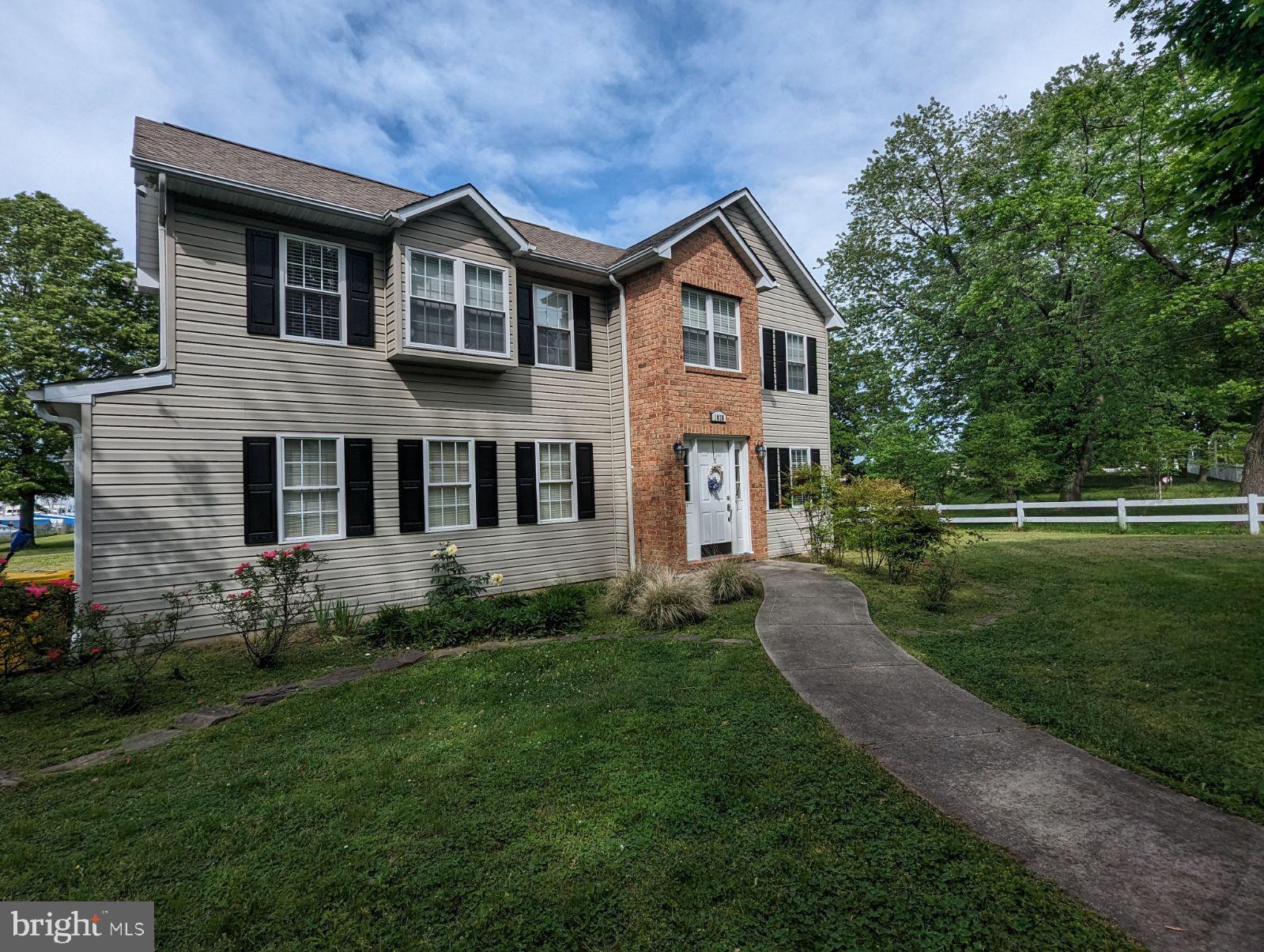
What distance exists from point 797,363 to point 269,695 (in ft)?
41.5

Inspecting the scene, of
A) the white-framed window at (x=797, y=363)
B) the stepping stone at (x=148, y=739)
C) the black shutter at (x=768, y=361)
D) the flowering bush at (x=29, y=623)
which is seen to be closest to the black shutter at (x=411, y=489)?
the flowering bush at (x=29, y=623)

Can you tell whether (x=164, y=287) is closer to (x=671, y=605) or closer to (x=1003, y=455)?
(x=671, y=605)

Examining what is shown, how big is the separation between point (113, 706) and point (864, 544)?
417 inches

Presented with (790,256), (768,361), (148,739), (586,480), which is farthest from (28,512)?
(790,256)

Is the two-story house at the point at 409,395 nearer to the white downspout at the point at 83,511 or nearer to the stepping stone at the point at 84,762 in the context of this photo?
the white downspout at the point at 83,511

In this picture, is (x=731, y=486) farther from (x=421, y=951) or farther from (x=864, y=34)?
(x=421, y=951)

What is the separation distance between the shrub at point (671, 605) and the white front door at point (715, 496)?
3127 mm

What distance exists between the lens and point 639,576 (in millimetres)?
8320

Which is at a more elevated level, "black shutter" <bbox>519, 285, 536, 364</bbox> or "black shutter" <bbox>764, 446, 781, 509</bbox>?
A: "black shutter" <bbox>519, 285, 536, 364</bbox>

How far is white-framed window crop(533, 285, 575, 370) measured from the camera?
402 inches

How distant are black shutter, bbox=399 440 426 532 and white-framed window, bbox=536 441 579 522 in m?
2.11

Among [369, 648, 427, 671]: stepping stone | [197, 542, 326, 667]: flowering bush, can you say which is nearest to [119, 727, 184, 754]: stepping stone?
[197, 542, 326, 667]: flowering bush

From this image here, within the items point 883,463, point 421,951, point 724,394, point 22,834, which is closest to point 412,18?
point 724,394

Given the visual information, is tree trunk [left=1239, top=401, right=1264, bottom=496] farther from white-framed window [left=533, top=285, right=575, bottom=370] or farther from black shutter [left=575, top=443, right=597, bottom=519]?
white-framed window [left=533, top=285, right=575, bottom=370]
